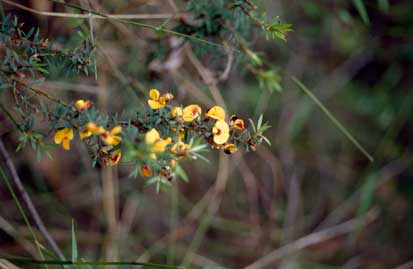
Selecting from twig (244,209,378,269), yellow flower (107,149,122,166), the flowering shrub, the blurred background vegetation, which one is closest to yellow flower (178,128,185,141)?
the flowering shrub

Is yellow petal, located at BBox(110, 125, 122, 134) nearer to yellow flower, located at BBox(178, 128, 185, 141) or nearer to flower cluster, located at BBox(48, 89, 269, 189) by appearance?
flower cluster, located at BBox(48, 89, 269, 189)

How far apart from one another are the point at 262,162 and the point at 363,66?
674 millimetres

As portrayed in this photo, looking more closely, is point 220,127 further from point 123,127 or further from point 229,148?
point 123,127

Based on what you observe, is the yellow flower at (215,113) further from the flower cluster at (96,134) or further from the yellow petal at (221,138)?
the flower cluster at (96,134)

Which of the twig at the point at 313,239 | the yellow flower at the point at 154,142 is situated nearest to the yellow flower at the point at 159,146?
the yellow flower at the point at 154,142

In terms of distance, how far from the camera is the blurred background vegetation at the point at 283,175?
1731 millimetres

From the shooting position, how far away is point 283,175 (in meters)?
1.98

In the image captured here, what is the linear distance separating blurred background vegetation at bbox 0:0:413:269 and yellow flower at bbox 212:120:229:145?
745 millimetres

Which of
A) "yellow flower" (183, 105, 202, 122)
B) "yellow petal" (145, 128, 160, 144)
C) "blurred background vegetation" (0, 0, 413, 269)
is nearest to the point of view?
"yellow petal" (145, 128, 160, 144)

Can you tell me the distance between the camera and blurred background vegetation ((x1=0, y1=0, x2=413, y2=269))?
1.73 metres

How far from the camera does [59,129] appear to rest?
846 mm

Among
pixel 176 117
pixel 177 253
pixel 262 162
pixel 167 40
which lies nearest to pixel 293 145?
pixel 262 162

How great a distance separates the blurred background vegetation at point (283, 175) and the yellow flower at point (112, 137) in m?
0.80

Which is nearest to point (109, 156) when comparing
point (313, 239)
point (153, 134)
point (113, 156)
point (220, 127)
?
point (113, 156)
